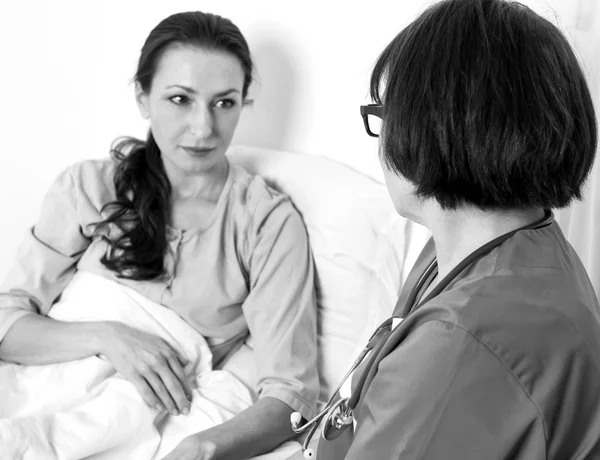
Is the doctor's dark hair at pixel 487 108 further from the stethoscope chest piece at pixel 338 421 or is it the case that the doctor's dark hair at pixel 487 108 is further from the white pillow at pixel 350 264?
the white pillow at pixel 350 264

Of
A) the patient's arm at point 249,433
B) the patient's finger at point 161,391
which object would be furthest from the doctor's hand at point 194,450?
the patient's finger at point 161,391

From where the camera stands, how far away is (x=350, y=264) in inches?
68.3

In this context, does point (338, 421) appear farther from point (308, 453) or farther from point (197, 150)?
point (197, 150)

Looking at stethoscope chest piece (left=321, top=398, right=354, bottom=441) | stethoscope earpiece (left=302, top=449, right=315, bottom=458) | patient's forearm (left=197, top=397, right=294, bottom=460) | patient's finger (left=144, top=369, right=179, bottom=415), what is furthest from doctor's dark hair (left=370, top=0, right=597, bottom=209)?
patient's finger (left=144, top=369, right=179, bottom=415)

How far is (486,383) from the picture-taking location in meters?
0.82

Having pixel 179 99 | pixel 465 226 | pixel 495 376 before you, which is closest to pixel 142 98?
pixel 179 99

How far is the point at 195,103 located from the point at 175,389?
64 cm

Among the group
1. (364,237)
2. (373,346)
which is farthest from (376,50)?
(373,346)

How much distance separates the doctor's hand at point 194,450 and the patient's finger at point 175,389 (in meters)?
0.13

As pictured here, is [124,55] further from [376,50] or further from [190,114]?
[376,50]

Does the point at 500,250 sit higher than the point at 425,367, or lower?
higher

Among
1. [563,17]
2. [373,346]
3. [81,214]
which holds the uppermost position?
[563,17]

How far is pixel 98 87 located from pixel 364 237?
106 centimetres

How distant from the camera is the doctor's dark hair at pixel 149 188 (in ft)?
5.69
